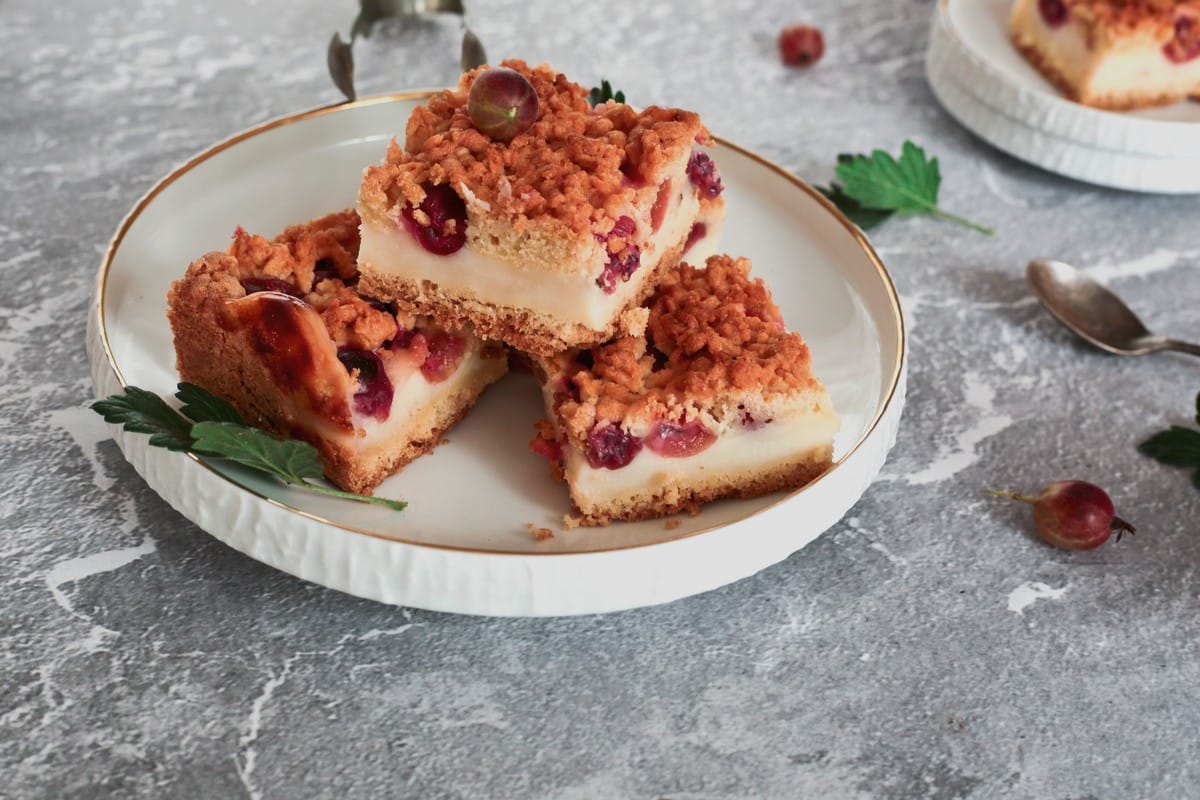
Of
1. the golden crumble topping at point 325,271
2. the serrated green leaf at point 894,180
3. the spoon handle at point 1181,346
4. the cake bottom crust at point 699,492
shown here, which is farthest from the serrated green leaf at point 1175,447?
the golden crumble topping at point 325,271

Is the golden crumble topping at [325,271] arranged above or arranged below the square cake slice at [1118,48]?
above

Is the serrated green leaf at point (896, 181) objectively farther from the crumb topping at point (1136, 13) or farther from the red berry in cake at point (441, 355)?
the red berry in cake at point (441, 355)

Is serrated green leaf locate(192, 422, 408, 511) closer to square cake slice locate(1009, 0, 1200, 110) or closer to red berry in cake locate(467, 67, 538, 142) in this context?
red berry in cake locate(467, 67, 538, 142)

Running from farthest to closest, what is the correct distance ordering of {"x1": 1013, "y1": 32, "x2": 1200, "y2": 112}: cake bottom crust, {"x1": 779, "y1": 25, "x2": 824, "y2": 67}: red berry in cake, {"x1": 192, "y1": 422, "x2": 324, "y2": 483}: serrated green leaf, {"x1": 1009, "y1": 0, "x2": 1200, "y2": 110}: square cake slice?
{"x1": 779, "y1": 25, "x2": 824, "y2": 67}: red berry in cake, {"x1": 1013, "y1": 32, "x2": 1200, "y2": 112}: cake bottom crust, {"x1": 1009, "y1": 0, "x2": 1200, "y2": 110}: square cake slice, {"x1": 192, "y1": 422, "x2": 324, "y2": 483}: serrated green leaf

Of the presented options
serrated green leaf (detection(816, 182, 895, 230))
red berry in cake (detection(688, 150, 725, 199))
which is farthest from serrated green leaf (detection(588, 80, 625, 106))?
serrated green leaf (detection(816, 182, 895, 230))

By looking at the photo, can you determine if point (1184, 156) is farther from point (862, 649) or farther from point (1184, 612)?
point (862, 649)
